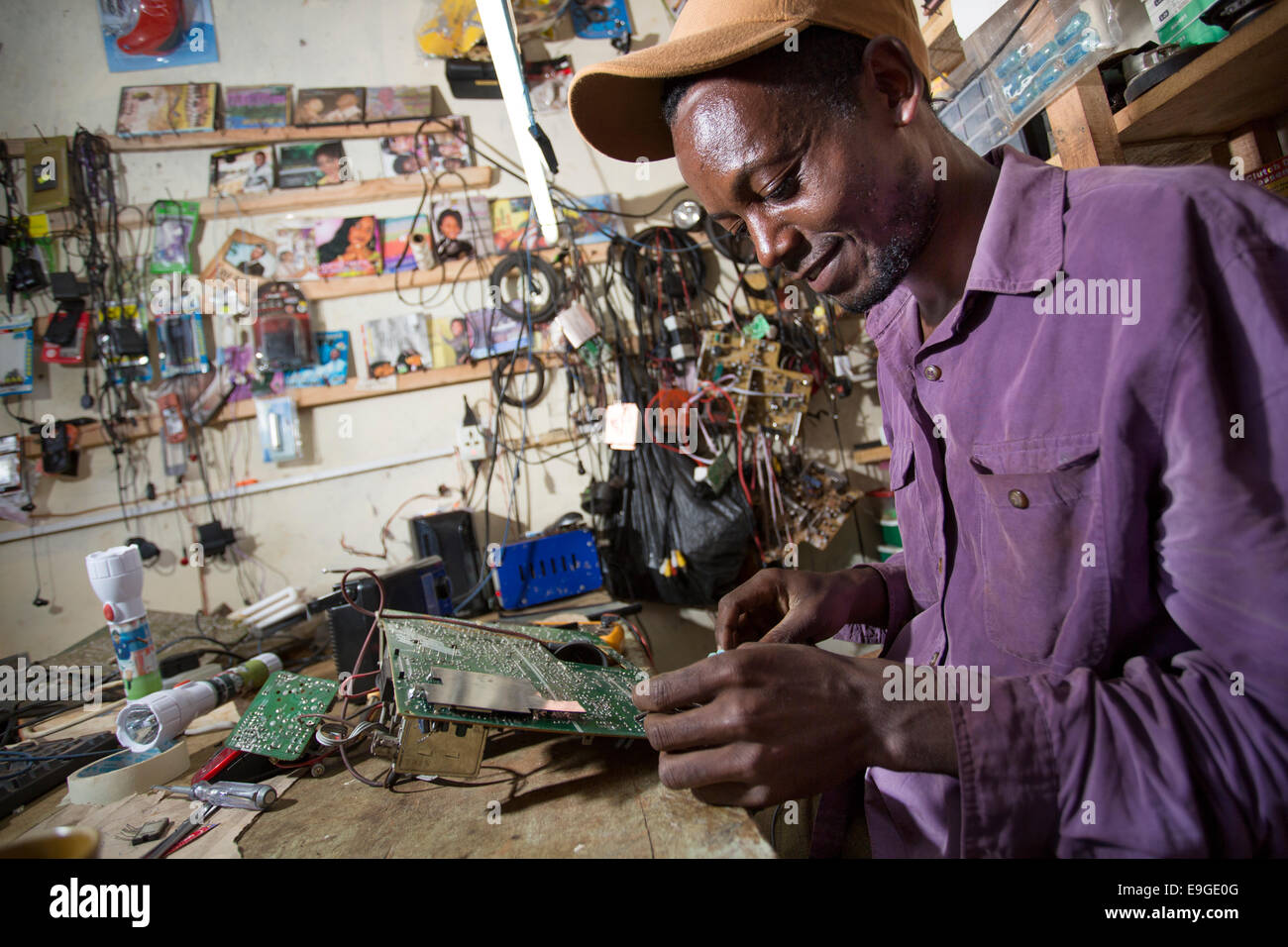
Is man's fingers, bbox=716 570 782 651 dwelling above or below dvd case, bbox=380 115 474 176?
below

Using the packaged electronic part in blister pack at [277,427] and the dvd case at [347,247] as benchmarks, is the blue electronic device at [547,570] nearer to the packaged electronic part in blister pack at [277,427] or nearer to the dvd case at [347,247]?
the packaged electronic part in blister pack at [277,427]

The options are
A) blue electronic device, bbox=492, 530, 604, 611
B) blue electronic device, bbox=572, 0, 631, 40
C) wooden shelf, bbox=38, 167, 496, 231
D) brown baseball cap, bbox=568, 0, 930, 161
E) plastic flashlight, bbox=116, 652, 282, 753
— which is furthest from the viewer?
blue electronic device, bbox=572, 0, 631, 40

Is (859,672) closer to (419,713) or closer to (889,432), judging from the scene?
(419,713)

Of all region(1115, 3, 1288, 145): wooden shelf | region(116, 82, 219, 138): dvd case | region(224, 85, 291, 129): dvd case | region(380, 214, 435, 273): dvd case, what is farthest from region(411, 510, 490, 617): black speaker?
region(1115, 3, 1288, 145): wooden shelf

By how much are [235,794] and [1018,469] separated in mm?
1504

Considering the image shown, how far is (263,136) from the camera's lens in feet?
10.6

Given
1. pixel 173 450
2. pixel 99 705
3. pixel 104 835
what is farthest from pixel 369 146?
pixel 104 835

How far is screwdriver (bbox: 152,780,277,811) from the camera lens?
3.69ft

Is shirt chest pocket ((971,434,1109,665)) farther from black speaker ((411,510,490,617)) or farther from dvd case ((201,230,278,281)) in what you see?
Answer: dvd case ((201,230,278,281))

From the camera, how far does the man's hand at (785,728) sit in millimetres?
710

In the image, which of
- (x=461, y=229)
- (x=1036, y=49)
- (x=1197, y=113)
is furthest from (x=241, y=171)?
(x=1197, y=113)

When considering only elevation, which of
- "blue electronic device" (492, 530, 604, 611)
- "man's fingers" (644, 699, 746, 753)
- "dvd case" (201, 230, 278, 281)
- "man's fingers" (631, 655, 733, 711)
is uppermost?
"dvd case" (201, 230, 278, 281)

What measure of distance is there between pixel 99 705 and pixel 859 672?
8.03ft

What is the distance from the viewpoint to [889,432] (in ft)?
4.74
